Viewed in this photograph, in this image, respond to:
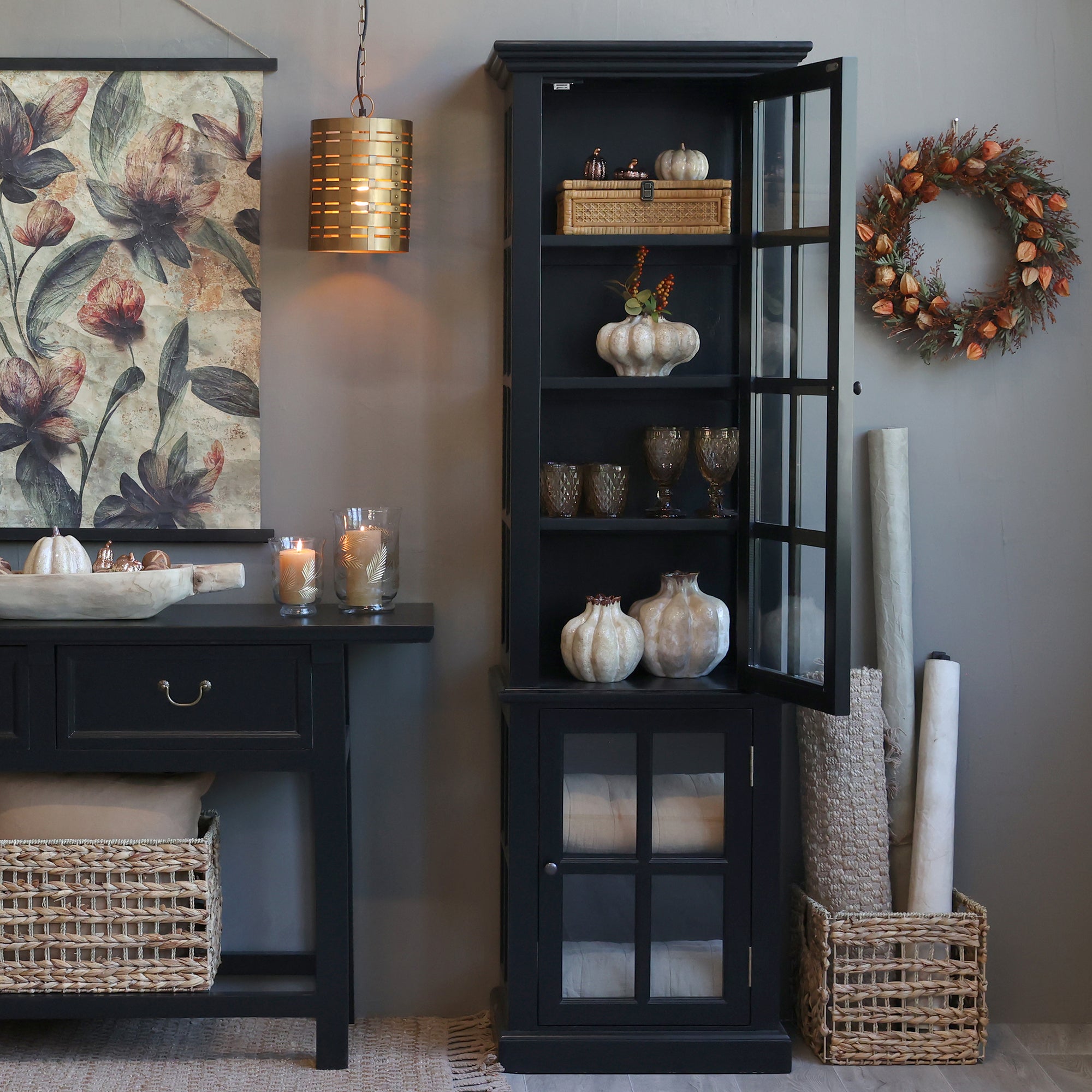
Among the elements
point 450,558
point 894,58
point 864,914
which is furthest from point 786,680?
point 894,58

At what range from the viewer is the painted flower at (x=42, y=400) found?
2719mm

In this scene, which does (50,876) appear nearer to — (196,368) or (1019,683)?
(196,368)

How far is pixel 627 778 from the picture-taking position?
257 centimetres

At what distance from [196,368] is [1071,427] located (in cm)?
211

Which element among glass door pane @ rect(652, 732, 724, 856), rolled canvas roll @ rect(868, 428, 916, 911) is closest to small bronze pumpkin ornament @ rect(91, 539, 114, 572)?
glass door pane @ rect(652, 732, 724, 856)

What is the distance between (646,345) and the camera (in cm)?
256

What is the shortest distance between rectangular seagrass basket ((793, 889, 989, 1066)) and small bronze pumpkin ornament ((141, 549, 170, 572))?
5.49ft

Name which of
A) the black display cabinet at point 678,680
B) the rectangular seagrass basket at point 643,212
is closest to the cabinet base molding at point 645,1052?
the black display cabinet at point 678,680

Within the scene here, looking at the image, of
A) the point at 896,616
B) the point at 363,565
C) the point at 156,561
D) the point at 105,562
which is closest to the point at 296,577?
the point at 363,565

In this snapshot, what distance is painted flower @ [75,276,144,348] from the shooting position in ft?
8.89

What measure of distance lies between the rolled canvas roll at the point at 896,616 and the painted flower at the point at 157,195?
1.70 meters

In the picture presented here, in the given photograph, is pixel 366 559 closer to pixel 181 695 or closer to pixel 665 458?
pixel 181 695

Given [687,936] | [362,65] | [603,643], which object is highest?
[362,65]

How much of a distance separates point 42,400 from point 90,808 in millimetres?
961
